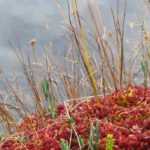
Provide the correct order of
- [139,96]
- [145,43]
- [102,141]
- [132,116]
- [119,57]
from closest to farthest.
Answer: [102,141], [132,116], [139,96], [119,57], [145,43]

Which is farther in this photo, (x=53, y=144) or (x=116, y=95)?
(x=116, y=95)

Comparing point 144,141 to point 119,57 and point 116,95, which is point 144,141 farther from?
point 119,57

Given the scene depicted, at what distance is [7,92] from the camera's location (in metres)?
4.75

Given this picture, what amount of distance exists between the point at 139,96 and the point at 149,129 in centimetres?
67

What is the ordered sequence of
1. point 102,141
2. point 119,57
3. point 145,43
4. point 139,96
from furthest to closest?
point 145,43, point 119,57, point 139,96, point 102,141

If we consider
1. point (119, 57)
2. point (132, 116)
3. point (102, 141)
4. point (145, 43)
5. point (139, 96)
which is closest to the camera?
point (102, 141)

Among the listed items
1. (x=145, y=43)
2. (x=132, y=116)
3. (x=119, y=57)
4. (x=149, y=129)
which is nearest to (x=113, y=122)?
(x=132, y=116)

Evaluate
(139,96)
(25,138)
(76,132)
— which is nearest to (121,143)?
(76,132)

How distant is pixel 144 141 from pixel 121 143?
0.11 m

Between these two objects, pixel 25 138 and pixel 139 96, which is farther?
pixel 139 96

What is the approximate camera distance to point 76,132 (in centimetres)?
279

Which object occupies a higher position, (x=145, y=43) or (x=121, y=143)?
(x=145, y=43)

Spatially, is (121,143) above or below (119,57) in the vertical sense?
below

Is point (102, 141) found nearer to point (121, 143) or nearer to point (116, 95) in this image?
point (121, 143)
